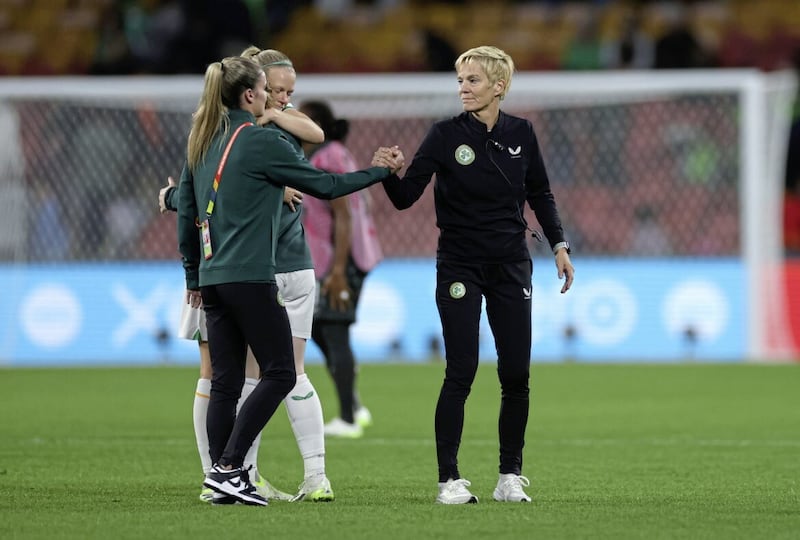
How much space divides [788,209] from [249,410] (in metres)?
13.3

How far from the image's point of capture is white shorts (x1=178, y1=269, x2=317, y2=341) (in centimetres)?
705

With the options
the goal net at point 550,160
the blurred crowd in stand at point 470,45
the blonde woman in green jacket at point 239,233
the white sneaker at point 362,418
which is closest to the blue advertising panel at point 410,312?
the goal net at point 550,160

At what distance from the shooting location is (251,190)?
6.45 metres

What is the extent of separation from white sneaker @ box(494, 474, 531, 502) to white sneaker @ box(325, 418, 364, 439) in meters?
3.36

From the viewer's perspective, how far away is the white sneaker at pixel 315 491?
6766 mm

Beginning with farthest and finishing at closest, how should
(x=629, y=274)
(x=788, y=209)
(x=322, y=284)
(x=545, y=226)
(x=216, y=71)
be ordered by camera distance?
(x=788, y=209) < (x=629, y=274) < (x=322, y=284) < (x=545, y=226) < (x=216, y=71)

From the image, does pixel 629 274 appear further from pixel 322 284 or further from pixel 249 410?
pixel 249 410

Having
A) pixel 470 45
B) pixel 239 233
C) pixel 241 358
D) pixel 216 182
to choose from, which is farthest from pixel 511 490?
pixel 470 45

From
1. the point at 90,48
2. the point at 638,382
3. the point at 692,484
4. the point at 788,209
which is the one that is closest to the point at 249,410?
the point at 692,484

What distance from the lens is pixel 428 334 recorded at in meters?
16.6

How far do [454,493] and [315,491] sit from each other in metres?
0.61

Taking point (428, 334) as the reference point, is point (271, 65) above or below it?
above

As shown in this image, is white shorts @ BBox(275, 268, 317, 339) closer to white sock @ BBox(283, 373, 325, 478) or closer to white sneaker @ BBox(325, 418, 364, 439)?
white sock @ BBox(283, 373, 325, 478)

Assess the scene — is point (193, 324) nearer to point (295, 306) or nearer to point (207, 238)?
point (295, 306)
